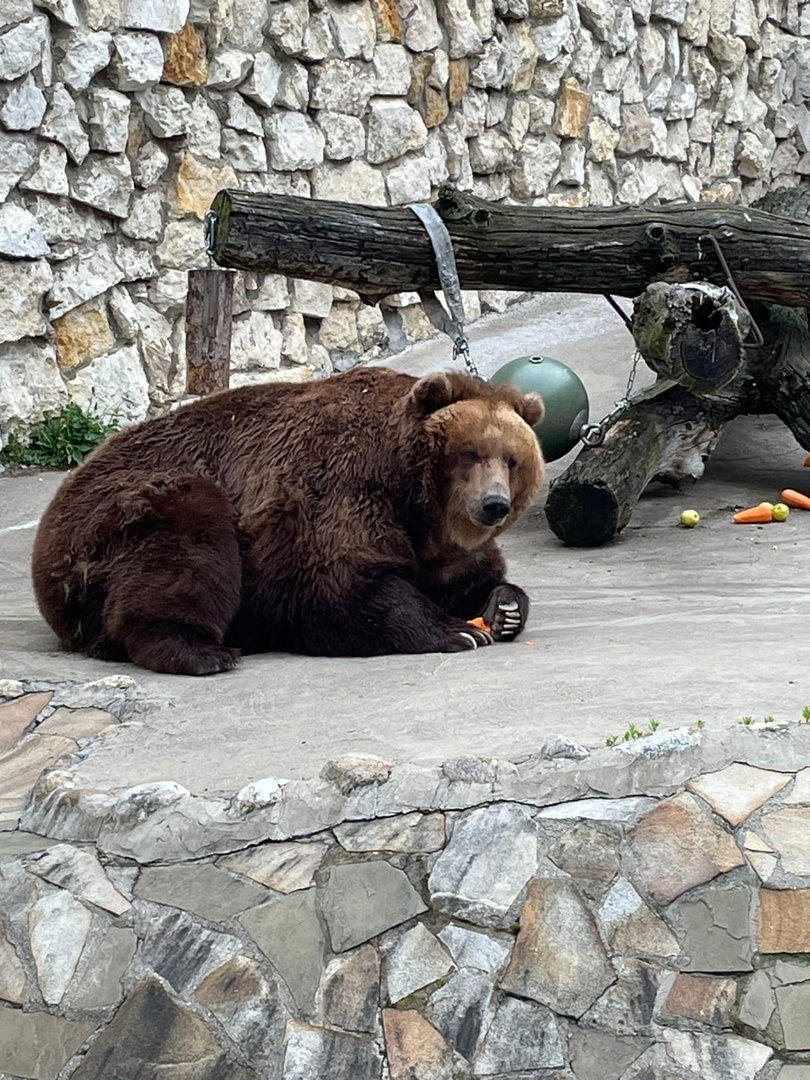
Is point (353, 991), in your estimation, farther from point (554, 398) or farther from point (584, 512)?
point (554, 398)

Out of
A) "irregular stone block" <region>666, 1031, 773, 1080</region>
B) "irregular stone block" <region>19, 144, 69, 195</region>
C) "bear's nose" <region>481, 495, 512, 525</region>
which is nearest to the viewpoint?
"irregular stone block" <region>666, 1031, 773, 1080</region>

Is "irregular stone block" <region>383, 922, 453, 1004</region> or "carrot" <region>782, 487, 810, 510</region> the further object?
"carrot" <region>782, 487, 810, 510</region>

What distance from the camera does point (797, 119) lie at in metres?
14.4

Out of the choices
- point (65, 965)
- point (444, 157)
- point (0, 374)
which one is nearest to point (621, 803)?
point (65, 965)

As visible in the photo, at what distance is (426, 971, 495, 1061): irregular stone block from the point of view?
2.82 meters

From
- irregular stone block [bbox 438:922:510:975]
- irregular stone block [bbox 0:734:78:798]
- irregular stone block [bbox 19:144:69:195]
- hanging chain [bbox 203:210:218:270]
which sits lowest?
irregular stone block [bbox 438:922:510:975]

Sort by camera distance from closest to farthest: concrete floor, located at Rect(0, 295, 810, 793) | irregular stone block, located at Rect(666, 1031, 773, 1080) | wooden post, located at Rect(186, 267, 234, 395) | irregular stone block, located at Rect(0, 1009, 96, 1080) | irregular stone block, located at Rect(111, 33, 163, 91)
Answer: irregular stone block, located at Rect(666, 1031, 773, 1080) < irregular stone block, located at Rect(0, 1009, 96, 1080) < concrete floor, located at Rect(0, 295, 810, 793) < wooden post, located at Rect(186, 267, 234, 395) < irregular stone block, located at Rect(111, 33, 163, 91)

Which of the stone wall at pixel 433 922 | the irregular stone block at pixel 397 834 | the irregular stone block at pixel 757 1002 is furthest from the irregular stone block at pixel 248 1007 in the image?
the irregular stone block at pixel 757 1002

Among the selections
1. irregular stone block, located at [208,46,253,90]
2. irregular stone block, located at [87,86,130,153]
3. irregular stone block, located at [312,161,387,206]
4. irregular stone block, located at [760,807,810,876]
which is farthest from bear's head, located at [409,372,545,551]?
irregular stone block, located at [312,161,387,206]

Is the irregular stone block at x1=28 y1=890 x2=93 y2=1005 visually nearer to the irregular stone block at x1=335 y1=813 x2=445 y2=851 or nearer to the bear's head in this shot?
the irregular stone block at x1=335 y1=813 x2=445 y2=851

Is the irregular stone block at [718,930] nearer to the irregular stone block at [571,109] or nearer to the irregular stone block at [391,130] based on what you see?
the irregular stone block at [391,130]

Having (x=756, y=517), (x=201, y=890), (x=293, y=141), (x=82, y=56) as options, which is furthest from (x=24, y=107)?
(x=201, y=890)

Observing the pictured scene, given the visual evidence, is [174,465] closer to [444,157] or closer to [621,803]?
[621,803]

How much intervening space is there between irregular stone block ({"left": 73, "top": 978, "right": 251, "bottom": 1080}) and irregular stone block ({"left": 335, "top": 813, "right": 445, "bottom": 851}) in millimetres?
490
